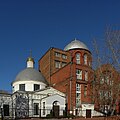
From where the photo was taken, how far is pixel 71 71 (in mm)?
56469

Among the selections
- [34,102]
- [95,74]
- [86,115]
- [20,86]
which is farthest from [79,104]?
[95,74]

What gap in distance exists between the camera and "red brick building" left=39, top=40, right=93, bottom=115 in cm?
5606

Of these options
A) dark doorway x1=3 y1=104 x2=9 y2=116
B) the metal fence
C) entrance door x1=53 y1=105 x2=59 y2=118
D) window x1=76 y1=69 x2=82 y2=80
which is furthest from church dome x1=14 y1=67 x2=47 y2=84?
entrance door x1=53 y1=105 x2=59 y2=118

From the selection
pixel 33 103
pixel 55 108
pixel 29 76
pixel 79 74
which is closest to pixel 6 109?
pixel 33 103

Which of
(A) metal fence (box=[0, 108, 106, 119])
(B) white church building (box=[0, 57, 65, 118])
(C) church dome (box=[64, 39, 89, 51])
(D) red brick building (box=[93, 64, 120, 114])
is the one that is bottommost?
(A) metal fence (box=[0, 108, 106, 119])

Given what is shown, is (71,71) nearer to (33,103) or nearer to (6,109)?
(33,103)

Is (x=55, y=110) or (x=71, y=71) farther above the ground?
(x=71, y=71)

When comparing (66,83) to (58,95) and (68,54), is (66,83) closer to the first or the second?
(58,95)

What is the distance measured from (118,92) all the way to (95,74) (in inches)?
158

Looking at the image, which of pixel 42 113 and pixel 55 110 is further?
pixel 55 110

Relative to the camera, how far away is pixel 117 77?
2294cm

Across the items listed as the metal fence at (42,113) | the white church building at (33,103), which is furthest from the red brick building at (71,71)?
the white church building at (33,103)

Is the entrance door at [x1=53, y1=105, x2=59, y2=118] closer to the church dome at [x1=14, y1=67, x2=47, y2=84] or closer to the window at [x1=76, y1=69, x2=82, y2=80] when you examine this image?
the window at [x1=76, y1=69, x2=82, y2=80]

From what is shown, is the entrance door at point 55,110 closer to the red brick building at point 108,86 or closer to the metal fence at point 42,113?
the metal fence at point 42,113
